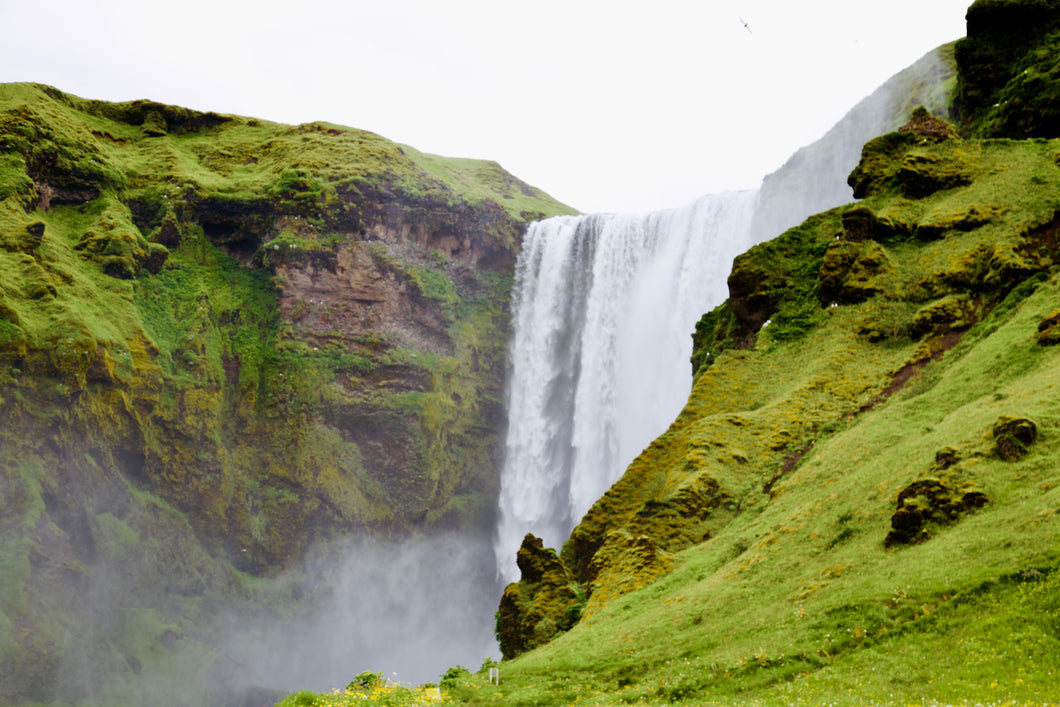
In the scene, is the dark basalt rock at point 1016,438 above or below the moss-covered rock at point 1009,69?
below

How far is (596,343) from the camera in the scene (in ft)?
213

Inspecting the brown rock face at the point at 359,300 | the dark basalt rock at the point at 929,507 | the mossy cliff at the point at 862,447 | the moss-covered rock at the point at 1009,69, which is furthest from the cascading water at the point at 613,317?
the dark basalt rock at the point at 929,507

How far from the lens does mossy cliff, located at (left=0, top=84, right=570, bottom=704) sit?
151 ft

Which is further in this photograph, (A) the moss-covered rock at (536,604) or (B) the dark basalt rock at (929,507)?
(A) the moss-covered rock at (536,604)

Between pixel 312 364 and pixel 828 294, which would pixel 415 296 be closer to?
pixel 312 364

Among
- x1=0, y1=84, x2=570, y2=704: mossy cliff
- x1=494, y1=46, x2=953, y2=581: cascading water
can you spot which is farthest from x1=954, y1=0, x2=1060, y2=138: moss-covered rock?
x1=0, y1=84, x2=570, y2=704: mossy cliff

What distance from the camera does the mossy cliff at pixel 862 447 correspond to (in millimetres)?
12352

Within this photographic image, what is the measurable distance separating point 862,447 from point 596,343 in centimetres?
4659

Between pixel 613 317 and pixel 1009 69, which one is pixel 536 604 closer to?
pixel 1009 69

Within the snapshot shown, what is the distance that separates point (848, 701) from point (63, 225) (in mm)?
61757

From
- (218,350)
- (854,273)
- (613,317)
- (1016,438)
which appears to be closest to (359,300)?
(218,350)

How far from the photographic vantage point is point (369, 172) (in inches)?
2608

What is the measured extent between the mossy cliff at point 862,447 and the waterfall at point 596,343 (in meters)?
23.3

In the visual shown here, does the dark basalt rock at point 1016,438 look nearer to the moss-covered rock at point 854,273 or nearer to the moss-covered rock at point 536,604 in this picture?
the moss-covered rock at point 854,273
